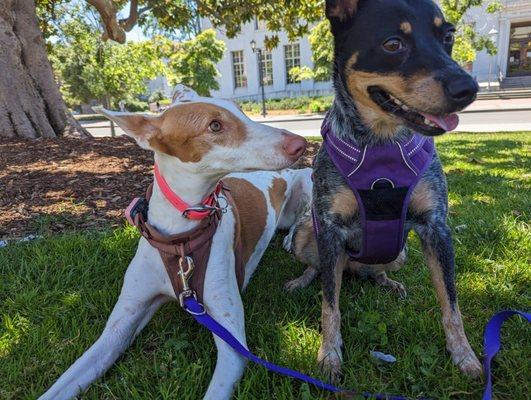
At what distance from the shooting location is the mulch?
4449 mm

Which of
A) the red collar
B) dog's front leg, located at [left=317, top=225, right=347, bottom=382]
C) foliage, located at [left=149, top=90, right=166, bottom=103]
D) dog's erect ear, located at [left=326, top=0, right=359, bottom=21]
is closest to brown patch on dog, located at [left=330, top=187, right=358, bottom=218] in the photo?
dog's front leg, located at [left=317, top=225, right=347, bottom=382]

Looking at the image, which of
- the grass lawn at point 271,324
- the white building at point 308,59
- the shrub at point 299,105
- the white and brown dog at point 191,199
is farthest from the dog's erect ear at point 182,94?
the shrub at point 299,105

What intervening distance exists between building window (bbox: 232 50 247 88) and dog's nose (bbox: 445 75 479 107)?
4623 cm

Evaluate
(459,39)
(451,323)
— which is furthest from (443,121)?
(459,39)

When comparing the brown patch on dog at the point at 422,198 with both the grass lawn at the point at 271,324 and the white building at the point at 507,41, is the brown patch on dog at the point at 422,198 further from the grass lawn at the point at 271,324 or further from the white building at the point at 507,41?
the white building at the point at 507,41

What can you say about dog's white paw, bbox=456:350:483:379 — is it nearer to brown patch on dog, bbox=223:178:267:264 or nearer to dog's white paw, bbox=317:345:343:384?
dog's white paw, bbox=317:345:343:384

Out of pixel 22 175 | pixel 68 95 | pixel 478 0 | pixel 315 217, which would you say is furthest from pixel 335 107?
pixel 68 95

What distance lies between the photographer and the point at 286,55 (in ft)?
143

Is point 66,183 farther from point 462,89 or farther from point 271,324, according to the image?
point 462,89

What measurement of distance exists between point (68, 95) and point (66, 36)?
28.0 meters

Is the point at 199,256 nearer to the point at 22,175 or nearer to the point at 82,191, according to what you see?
the point at 82,191

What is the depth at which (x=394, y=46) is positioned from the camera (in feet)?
7.11

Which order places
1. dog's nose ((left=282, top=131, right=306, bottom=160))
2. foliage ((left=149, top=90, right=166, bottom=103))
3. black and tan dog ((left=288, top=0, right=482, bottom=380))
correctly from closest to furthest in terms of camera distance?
black and tan dog ((left=288, top=0, right=482, bottom=380)), dog's nose ((left=282, top=131, right=306, bottom=160)), foliage ((left=149, top=90, right=166, bottom=103))

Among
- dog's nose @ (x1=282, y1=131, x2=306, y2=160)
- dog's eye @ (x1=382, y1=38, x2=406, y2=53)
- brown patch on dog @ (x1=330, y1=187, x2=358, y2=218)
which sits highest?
dog's eye @ (x1=382, y1=38, x2=406, y2=53)
